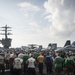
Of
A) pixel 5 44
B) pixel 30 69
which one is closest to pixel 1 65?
pixel 30 69

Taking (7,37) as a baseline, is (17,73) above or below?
below

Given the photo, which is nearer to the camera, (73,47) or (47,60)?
(47,60)

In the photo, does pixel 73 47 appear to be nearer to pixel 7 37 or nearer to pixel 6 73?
pixel 6 73

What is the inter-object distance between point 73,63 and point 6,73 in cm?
828

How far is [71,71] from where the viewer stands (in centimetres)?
1653

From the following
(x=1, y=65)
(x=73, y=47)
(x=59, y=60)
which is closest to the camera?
(x=59, y=60)

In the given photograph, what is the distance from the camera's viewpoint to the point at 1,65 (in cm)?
1950

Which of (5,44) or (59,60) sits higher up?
(5,44)

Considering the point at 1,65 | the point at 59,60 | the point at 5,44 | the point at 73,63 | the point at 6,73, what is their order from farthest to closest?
1. the point at 5,44
2. the point at 6,73
3. the point at 1,65
4. the point at 59,60
5. the point at 73,63

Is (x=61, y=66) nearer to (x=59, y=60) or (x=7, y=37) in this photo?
(x=59, y=60)

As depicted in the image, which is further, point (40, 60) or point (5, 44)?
point (5, 44)

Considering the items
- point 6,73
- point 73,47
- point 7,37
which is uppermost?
Answer: point 7,37

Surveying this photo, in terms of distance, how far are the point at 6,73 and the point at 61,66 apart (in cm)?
646

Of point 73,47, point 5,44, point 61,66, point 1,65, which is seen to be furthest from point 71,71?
point 5,44
